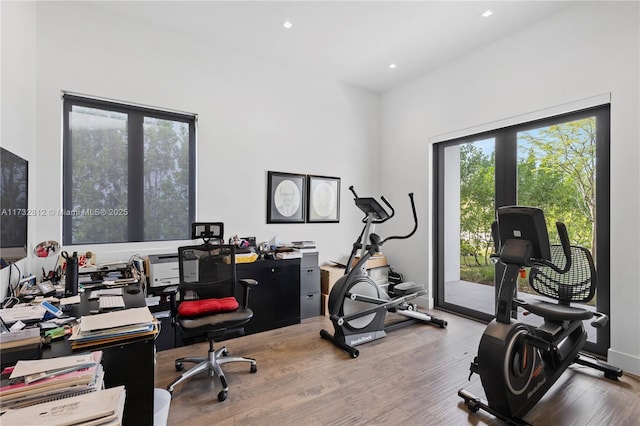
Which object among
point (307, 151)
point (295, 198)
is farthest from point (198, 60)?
point (295, 198)

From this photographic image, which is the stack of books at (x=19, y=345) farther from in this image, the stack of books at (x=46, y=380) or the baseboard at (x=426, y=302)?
the baseboard at (x=426, y=302)

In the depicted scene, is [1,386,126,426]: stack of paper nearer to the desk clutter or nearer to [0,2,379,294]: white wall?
the desk clutter

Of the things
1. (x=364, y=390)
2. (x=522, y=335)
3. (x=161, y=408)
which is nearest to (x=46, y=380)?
(x=161, y=408)

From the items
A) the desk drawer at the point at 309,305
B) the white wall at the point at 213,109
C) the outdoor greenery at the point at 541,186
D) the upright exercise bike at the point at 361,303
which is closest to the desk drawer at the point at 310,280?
the desk drawer at the point at 309,305

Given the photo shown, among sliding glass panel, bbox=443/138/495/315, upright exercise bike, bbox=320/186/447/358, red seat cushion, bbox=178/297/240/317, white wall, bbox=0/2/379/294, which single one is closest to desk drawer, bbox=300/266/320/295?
white wall, bbox=0/2/379/294

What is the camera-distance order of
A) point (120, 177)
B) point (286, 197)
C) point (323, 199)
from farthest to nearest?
point (323, 199), point (286, 197), point (120, 177)

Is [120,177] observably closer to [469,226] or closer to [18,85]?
[18,85]

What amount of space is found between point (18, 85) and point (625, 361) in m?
5.20

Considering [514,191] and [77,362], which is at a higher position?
[514,191]

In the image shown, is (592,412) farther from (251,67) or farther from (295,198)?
(251,67)

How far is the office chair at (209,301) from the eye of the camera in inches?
90.1

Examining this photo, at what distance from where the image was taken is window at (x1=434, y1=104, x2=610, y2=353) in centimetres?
286

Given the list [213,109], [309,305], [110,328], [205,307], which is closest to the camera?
[110,328]

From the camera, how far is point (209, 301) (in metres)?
2.53
